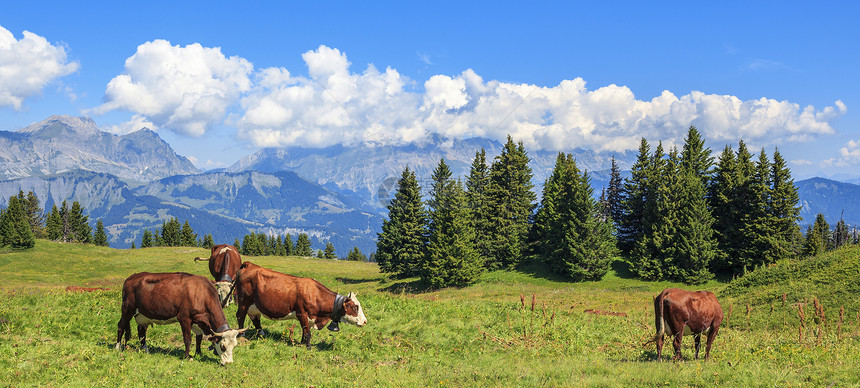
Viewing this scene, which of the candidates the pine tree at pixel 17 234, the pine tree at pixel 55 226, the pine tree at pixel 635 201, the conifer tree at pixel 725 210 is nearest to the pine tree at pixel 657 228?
the pine tree at pixel 635 201

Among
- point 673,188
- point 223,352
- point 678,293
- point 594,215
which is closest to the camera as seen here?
point 223,352

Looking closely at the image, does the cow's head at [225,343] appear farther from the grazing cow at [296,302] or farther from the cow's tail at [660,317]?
the cow's tail at [660,317]

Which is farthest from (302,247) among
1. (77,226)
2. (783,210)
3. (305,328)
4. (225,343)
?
(225,343)

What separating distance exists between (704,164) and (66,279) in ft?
240

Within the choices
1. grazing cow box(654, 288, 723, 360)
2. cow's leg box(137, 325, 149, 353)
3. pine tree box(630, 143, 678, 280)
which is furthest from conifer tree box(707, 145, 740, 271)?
cow's leg box(137, 325, 149, 353)

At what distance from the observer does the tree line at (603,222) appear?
44406mm

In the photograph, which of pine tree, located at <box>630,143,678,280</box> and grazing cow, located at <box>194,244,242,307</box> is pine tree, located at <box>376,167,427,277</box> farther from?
grazing cow, located at <box>194,244,242,307</box>

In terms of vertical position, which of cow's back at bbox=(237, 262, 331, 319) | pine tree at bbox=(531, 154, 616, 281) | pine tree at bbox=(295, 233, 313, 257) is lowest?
pine tree at bbox=(295, 233, 313, 257)

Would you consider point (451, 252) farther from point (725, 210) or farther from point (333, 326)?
point (333, 326)

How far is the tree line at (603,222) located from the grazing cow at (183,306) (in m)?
34.6

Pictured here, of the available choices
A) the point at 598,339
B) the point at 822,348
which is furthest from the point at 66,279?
the point at 822,348

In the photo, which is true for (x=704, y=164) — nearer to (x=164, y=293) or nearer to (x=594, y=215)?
(x=594, y=215)

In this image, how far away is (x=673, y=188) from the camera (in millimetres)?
46656

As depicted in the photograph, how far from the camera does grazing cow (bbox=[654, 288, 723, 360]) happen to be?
12.8 m
